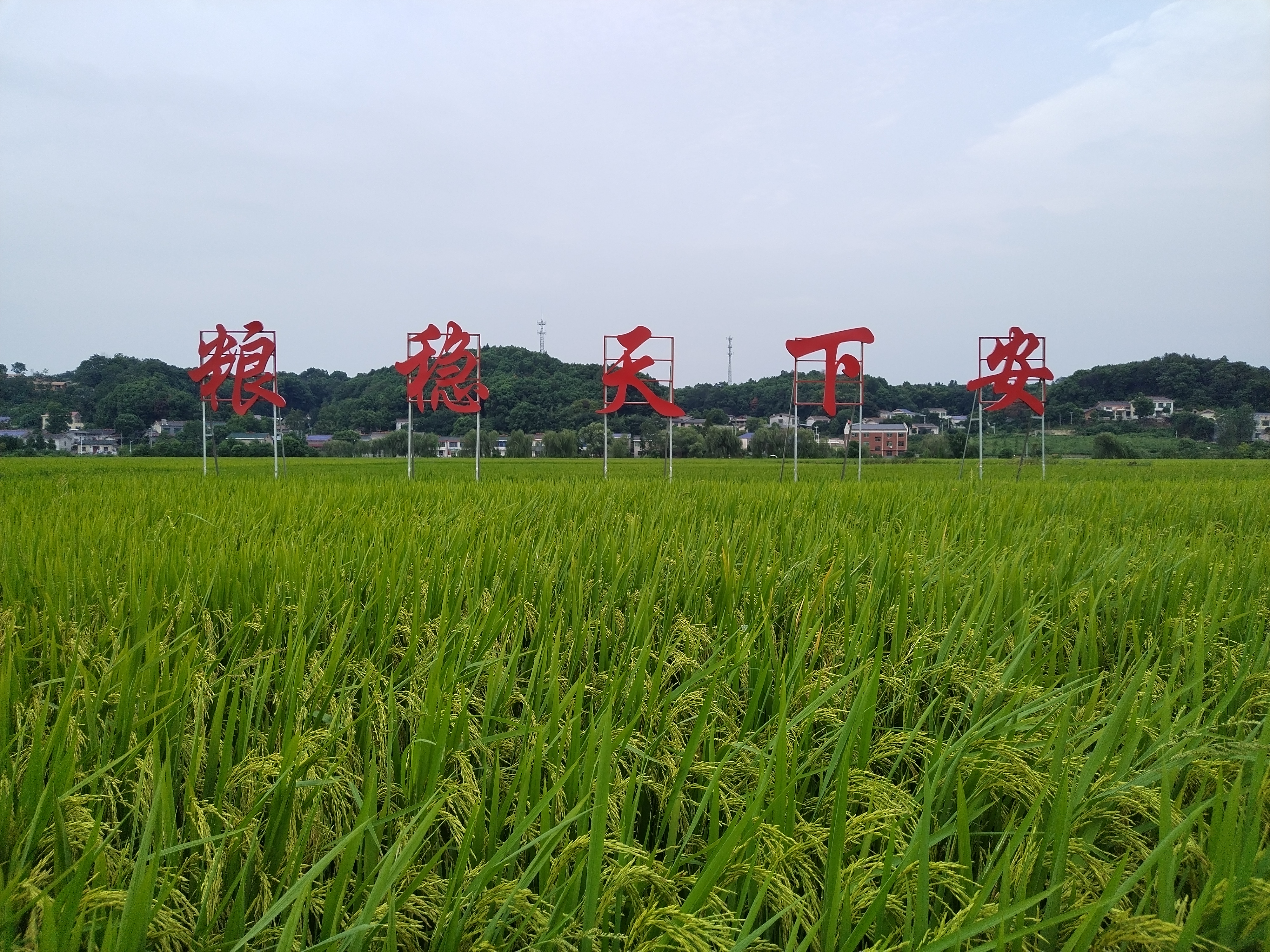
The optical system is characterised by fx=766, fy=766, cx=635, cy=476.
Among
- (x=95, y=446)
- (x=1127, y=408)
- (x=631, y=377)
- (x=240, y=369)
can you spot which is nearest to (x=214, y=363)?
(x=240, y=369)

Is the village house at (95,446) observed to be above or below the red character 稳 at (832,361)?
below

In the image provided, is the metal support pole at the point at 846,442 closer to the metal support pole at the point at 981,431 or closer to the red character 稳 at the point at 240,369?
the metal support pole at the point at 981,431

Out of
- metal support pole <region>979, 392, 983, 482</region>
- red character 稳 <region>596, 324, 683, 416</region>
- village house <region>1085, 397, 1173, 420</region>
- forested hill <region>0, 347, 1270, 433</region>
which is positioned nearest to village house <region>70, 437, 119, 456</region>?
forested hill <region>0, 347, 1270, 433</region>

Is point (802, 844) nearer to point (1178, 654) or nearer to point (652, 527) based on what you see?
point (1178, 654)

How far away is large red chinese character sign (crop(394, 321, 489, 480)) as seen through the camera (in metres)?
10.7

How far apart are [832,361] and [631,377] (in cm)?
298

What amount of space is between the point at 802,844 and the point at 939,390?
2815 cm

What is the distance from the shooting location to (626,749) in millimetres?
1295

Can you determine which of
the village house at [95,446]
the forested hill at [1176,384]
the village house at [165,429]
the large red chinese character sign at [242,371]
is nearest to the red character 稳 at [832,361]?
the large red chinese character sign at [242,371]

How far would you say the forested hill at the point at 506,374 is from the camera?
2308 centimetres

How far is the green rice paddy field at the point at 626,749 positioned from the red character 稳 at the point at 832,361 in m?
8.43

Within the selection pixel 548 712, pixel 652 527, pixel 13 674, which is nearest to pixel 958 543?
pixel 652 527

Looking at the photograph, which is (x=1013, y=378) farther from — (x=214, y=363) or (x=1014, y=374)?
(x=214, y=363)

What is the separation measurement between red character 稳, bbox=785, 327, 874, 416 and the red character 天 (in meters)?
7.67
